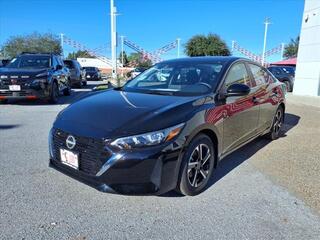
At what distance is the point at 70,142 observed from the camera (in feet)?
10.4

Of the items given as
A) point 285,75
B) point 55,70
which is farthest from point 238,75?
point 285,75

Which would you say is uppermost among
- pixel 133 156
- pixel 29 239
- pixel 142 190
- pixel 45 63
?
pixel 45 63

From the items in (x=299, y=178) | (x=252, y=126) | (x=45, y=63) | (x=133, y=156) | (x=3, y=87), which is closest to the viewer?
(x=133, y=156)

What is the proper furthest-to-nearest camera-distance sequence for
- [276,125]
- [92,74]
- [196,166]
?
[92,74], [276,125], [196,166]

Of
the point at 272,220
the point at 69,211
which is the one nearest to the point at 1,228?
the point at 69,211

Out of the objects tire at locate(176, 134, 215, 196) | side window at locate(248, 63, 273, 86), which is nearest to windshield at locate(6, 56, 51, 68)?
side window at locate(248, 63, 273, 86)

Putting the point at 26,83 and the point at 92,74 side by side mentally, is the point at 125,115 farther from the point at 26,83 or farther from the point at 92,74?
the point at 92,74

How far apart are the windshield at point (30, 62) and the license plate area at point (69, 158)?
8.27m

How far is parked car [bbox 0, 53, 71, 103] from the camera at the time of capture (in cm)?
945

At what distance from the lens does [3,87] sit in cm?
952

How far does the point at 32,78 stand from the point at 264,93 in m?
7.29

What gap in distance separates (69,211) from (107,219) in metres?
0.43

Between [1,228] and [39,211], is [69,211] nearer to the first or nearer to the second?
[39,211]

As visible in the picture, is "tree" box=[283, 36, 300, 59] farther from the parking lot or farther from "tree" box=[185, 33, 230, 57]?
the parking lot
